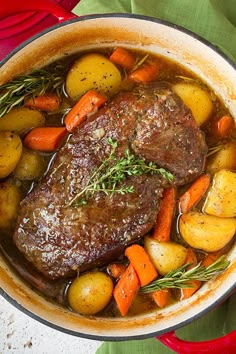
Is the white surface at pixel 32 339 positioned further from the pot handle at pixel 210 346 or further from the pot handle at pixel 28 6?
the pot handle at pixel 28 6

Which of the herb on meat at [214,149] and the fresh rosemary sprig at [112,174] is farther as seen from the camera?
the herb on meat at [214,149]

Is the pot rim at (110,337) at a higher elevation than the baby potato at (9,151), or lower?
lower

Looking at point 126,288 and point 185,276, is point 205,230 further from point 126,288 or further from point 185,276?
point 126,288

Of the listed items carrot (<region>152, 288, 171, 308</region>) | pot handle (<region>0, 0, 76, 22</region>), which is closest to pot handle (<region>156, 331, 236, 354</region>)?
carrot (<region>152, 288, 171, 308</region>)

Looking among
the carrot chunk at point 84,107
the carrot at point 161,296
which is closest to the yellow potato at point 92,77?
the carrot chunk at point 84,107

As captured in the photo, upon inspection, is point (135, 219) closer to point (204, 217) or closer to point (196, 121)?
point (204, 217)

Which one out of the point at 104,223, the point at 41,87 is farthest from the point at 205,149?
the point at 41,87

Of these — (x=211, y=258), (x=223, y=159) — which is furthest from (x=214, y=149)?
(x=211, y=258)

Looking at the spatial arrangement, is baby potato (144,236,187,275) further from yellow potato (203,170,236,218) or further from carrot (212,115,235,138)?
carrot (212,115,235,138)
